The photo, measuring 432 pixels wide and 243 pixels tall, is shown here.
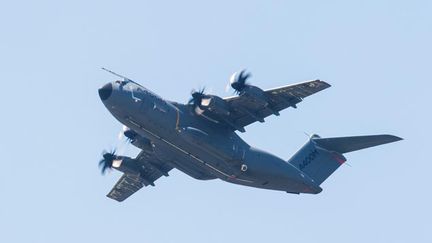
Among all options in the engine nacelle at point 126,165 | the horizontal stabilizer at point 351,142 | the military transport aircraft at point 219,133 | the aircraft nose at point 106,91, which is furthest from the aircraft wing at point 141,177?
the horizontal stabilizer at point 351,142

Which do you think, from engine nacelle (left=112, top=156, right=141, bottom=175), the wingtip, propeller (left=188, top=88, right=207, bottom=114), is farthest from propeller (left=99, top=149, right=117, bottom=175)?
the wingtip

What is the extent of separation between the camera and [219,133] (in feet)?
154

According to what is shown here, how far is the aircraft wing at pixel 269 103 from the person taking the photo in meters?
44.7

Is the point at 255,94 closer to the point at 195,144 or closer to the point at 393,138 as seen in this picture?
the point at 195,144

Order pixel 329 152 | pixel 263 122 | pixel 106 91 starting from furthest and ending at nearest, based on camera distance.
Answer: pixel 329 152 < pixel 263 122 < pixel 106 91

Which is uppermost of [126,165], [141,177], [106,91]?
[106,91]

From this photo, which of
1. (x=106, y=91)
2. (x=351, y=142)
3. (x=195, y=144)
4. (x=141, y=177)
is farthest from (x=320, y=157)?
(x=106, y=91)

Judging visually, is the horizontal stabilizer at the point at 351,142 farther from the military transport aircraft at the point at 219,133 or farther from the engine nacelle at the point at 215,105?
the engine nacelle at the point at 215,105

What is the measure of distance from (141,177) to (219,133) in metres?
8.05

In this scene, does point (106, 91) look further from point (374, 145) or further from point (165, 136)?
point (374, 145)

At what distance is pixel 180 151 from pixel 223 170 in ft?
8.33

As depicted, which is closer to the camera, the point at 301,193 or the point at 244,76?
the point at 244,76

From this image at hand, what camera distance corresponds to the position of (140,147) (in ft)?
162

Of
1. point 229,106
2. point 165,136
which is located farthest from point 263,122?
point 165,136
